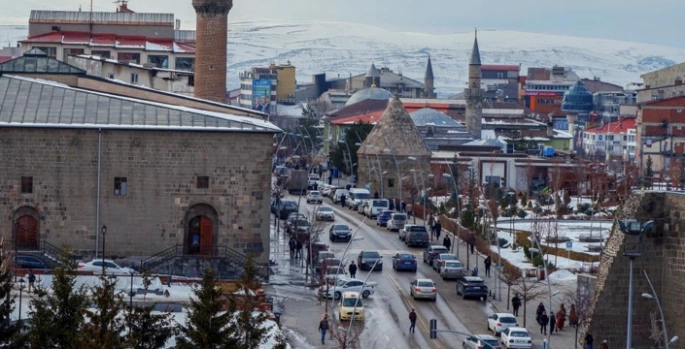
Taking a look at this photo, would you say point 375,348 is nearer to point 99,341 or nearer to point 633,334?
point 633,334

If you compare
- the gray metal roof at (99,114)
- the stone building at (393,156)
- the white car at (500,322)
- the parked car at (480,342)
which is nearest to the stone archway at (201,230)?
the gray metal roof at (99,114)

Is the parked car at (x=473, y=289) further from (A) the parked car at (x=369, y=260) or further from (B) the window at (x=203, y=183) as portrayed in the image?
(B) the window at (x=203, y=183)

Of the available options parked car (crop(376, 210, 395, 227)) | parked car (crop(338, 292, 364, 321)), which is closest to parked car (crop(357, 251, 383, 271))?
parked car (crop(338, 292, 364, 321))

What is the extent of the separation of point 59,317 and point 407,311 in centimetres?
1695

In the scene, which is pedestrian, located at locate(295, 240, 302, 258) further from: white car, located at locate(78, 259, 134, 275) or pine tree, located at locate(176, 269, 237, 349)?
pine tree, located at locate(176, 269, 237, 349)

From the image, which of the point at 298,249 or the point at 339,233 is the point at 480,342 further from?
the point at 339,233

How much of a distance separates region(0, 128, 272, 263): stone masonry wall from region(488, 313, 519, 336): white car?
33.2ft

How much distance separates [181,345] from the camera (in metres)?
32.8

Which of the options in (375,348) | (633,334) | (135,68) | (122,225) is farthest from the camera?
(135,68)

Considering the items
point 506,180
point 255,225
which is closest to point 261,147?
point 255,225

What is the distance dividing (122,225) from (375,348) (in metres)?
12.7

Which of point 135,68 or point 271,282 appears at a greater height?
point 135,68

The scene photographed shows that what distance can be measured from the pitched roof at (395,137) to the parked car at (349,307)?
40.4 meters

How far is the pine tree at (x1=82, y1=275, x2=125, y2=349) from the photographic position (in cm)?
3136
